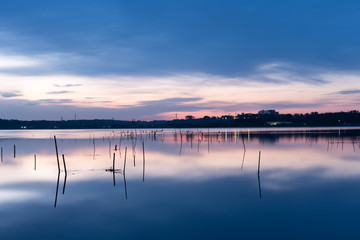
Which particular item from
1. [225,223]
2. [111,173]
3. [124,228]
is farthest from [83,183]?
[225,223]

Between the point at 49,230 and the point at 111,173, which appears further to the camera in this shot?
the point at 111,173

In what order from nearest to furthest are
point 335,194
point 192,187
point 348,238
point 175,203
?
1. point 348,238
2. point 175,203
3. point 335,194
4. point 192,187

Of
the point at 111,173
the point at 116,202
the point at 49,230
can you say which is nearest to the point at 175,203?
the point at 116,202

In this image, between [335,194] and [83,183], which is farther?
[83,183]

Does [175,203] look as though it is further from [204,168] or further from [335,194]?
[204,168]

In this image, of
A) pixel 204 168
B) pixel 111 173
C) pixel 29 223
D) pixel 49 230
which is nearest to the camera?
pixel 49 230

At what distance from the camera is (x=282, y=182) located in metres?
17.3

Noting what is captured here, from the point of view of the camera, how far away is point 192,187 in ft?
53.9

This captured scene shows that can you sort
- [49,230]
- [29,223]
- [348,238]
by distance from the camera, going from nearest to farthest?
[348,238], [49,230], [29,223]

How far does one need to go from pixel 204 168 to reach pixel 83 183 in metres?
8.69

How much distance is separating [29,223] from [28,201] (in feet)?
10.6

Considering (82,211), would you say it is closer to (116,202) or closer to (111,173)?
(116,202)

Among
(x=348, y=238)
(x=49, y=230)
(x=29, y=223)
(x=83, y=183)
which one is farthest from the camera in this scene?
(x=83, y=183)

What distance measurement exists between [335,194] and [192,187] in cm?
613
